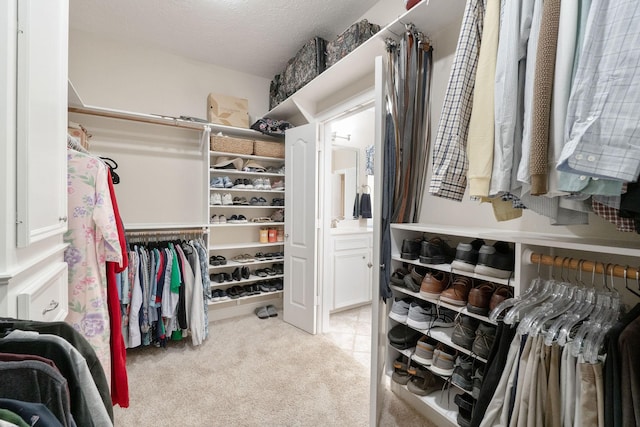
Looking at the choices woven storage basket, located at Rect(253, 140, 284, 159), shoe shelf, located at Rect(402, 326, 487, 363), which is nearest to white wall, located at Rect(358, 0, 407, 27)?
woven storage basket, located at Rect(253, 140, 284, 159)

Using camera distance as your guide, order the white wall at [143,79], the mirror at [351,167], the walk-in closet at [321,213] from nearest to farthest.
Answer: the walk-in closet at [321,213] → the white wall at [143,79] → the mirror at [351,167]

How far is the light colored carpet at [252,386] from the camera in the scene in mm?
1689

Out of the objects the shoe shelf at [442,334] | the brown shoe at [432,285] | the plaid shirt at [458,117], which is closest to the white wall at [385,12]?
the plaid shirt at [458,117]

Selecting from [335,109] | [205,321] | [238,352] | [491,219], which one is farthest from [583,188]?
[205,321]

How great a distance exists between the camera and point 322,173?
110 inches

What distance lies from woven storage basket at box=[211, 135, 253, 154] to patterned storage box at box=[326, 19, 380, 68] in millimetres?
1277

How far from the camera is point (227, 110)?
3.04 meters

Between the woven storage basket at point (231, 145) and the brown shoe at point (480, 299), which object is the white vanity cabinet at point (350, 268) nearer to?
the woven storage basket at point (231, 145)

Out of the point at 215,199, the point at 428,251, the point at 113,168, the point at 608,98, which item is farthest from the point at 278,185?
the point at 608,98

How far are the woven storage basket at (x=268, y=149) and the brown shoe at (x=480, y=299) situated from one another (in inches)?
100.0

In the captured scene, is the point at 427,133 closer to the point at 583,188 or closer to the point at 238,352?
the point at 583,188

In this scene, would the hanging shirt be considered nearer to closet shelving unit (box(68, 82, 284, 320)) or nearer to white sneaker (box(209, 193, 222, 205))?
closet shelving unit (box(68, 82, 284, 320))

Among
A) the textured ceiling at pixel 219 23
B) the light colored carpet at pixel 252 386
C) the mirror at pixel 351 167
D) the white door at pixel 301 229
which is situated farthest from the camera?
the mirror at pixel 351 167

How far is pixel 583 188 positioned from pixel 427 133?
45.8 inches
